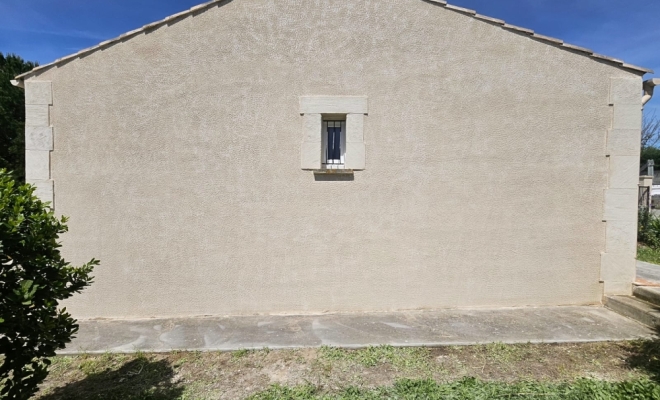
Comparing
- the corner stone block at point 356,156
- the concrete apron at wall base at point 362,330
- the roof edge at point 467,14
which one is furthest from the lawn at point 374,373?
the roof edge at point 467,14

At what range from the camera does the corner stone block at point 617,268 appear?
14.7 ft

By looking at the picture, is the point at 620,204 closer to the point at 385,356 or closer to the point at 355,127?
the point at 355,127

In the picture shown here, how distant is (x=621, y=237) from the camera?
4469 mm

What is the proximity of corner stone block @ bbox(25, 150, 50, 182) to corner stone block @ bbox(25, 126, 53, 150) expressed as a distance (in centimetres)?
7

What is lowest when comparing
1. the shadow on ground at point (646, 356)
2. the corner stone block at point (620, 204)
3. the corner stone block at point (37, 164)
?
the shadow on ground at point (646, 356)

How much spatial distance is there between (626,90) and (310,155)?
4.66 metres

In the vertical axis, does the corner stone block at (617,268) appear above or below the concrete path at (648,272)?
above

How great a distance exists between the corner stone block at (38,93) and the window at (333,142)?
3729 millimetres

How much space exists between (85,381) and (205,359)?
1115 millimetres

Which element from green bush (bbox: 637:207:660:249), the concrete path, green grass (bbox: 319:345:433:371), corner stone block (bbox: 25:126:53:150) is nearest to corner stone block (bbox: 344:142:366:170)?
green grass (bbox: 319:345:433:371)

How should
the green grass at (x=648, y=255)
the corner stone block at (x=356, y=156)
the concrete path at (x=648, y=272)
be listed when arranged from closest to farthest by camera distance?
the corner stone block at (x=356, y=156)
the concrete path at (x=648, y=272)
the green grass at (x=648, y=255)

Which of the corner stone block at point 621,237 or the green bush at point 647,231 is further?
the green bush at point 647,231

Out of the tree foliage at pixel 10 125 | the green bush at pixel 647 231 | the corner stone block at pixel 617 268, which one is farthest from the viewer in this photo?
the tree foliage at pixel 10 125

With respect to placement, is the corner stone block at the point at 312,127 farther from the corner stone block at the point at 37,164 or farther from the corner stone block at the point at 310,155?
the corner stone block at the point at 37,164
